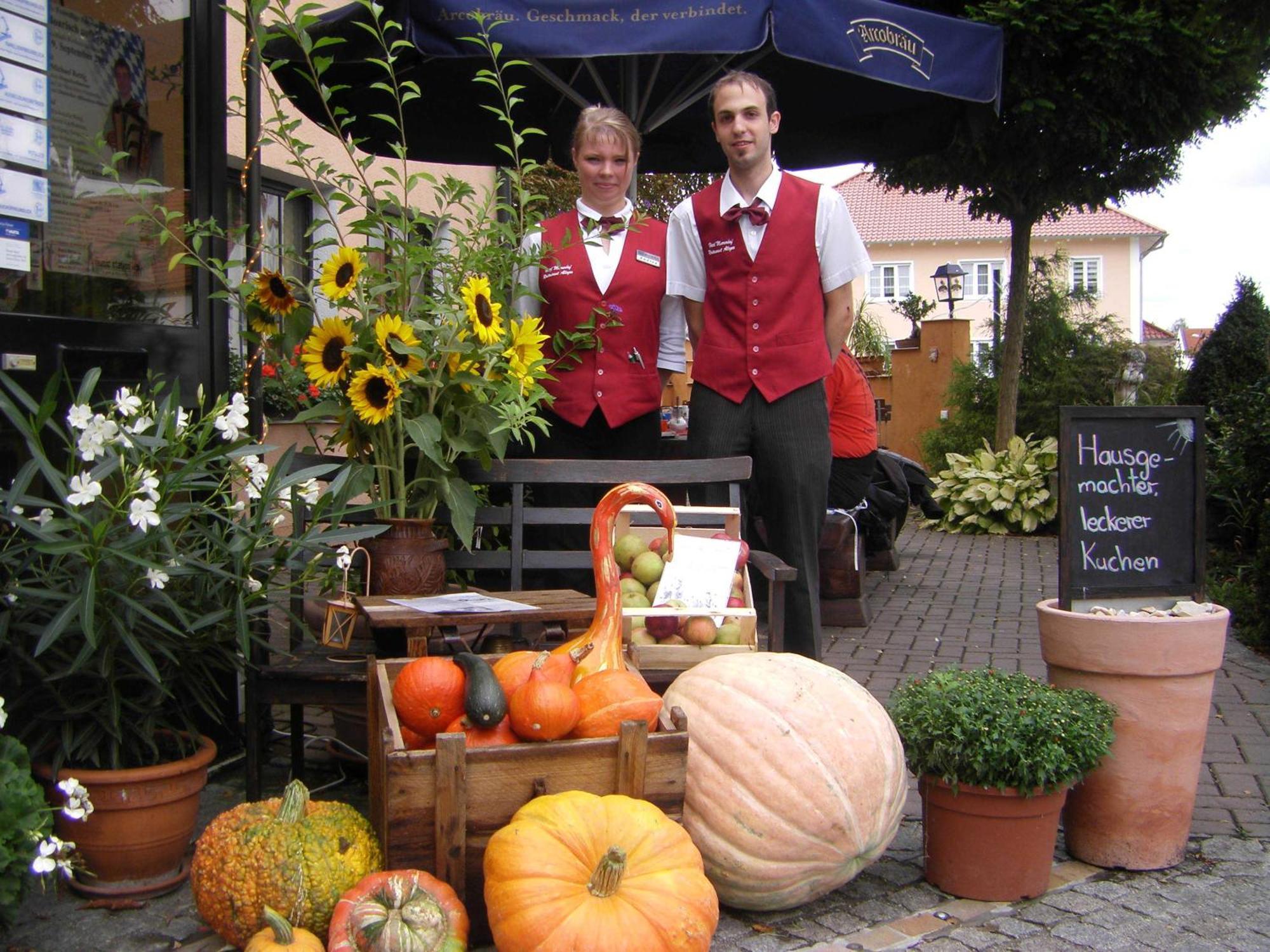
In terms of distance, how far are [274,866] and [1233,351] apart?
36.1 ft

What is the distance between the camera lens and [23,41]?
10.4 ft

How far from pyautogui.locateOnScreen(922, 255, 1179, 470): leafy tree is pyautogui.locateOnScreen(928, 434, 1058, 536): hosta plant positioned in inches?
86.1

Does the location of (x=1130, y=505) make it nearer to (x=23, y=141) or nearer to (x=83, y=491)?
(x=83, y=491)

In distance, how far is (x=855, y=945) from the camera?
8.57 feet

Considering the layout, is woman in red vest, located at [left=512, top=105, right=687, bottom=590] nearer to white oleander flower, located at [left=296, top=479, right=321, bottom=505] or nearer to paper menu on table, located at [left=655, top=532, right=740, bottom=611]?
paper menu on table, located at [left=655, top=532, right=740, bottom=611]

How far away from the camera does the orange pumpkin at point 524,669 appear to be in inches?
100

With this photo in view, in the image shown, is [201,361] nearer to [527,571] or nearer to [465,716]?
[527,571]

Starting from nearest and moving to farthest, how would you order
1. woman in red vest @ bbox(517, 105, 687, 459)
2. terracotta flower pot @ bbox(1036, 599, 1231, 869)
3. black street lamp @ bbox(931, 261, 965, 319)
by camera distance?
terracotta flower pot @ bbox(1036, 599, 1231, 869), woman in red vest @ bbox(517, 105, 687, 459), black street lamp @ bbox(931, 261, 965, 319)

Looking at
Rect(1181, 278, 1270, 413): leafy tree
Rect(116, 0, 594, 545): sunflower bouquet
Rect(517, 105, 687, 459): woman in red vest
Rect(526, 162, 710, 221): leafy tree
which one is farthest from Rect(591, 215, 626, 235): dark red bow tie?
Rect(1181, 278, 1270, 413): leafy tree

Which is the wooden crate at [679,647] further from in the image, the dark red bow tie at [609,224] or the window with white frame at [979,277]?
the window with white frame at [979,277]

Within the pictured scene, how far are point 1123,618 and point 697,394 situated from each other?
1550 millimetres

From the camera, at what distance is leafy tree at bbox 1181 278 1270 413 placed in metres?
10.8

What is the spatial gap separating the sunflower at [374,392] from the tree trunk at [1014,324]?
32.1 ft

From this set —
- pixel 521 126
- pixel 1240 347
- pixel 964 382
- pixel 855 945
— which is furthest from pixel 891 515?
pixel 964 382
